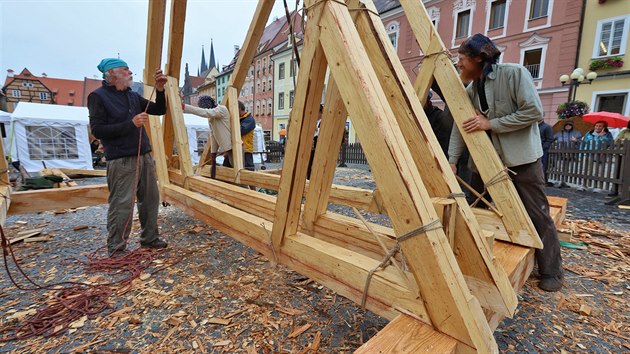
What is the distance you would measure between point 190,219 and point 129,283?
1.96 m

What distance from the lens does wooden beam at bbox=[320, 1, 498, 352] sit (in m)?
0.99

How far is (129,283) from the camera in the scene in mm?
2424

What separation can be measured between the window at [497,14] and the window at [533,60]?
233 centimetres

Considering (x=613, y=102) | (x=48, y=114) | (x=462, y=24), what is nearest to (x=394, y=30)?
(x=462, y=24)

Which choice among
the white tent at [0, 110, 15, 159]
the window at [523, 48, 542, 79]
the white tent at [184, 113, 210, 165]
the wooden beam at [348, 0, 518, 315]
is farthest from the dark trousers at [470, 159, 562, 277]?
the window at [523, 48, 542, 79]

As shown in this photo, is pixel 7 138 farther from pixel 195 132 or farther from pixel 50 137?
pixel 195 132

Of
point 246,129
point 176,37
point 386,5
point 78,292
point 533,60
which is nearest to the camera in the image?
point 78,292

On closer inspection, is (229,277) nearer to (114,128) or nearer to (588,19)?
(114,128)

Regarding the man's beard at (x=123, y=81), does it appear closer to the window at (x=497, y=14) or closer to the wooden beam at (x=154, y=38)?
the wooden beam at (x=154, y=38)

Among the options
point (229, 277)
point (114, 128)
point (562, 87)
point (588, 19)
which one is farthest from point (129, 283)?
point (588, 19)

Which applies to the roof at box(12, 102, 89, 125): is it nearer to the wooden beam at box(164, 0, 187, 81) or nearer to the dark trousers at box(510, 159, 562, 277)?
the wooden beam at box(164, 0, 187, 81)

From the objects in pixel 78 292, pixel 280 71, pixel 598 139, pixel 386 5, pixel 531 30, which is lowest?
pixel 78 292

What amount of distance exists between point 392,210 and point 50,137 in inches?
510

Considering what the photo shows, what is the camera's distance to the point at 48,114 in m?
10.2
